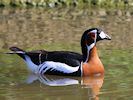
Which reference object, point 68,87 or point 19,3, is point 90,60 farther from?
point 19,3

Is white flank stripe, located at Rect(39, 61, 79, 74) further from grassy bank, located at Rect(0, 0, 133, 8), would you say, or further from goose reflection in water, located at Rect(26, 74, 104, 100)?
grassy bank, located at Rect(0, 0, 133, 8)

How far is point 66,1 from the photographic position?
24109 millimetres

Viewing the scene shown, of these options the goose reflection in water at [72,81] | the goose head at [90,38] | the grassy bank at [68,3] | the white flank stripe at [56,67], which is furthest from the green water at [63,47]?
the grassy bank at [68,3]

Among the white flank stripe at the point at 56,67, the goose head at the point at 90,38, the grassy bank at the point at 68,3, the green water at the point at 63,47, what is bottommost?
the grassy bank at the point at 68,3

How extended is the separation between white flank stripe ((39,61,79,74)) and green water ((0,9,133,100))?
6.7 inches

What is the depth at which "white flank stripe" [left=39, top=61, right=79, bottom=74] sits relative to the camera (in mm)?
12039

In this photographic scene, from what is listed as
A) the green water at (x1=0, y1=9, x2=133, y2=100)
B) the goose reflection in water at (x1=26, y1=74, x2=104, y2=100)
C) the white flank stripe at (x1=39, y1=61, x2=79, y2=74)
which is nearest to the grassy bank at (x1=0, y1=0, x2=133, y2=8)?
the green water at (x1=0, y1=9, x2=133, y2=100)

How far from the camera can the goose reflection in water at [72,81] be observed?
11297 mm

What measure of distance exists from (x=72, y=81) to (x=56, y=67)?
0.53 meters

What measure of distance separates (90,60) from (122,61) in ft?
3.52

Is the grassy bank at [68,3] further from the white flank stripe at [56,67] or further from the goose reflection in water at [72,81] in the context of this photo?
the goose reflection in water at [72,81]

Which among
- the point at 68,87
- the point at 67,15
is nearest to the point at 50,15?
the point at 67,15

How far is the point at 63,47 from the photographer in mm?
14750

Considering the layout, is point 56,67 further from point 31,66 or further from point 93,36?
point 93,36
